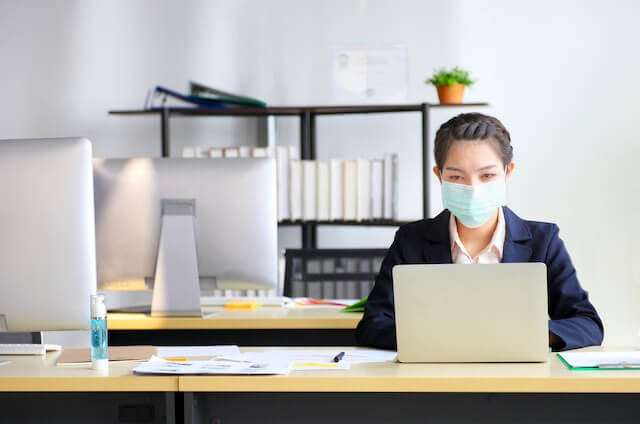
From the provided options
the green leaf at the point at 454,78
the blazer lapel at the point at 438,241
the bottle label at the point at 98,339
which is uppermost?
the green leaf at the point at 454,78

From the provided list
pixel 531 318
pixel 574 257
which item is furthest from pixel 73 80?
pixel 531 318

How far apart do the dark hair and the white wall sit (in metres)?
2.20

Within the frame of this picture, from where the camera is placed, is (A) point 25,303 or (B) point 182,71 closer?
(A) point 25,303

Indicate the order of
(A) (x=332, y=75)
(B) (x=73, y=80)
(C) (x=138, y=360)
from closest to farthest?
1. (C) (x=138, y=360)
2. (A) (x=332, y=75)
3. (B) (x=73, y=80)

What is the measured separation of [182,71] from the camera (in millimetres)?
4473

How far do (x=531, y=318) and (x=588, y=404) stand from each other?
0.19 meters

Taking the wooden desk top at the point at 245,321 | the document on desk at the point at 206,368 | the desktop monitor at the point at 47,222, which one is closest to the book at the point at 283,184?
the wooden desk top at the point at 245,321

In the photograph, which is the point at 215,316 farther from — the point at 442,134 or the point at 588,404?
the point at 588,404

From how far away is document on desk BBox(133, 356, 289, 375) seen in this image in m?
1.61

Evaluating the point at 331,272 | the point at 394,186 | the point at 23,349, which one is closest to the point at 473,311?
the point at 23,349

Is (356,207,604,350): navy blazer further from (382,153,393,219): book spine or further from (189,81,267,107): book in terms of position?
(189,81,267,107): book

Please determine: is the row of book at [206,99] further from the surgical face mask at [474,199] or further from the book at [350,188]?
the surgical face mask at [474,199]

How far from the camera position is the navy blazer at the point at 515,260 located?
6.63 ft

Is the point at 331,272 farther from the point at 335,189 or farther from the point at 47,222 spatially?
the point at 47,222
